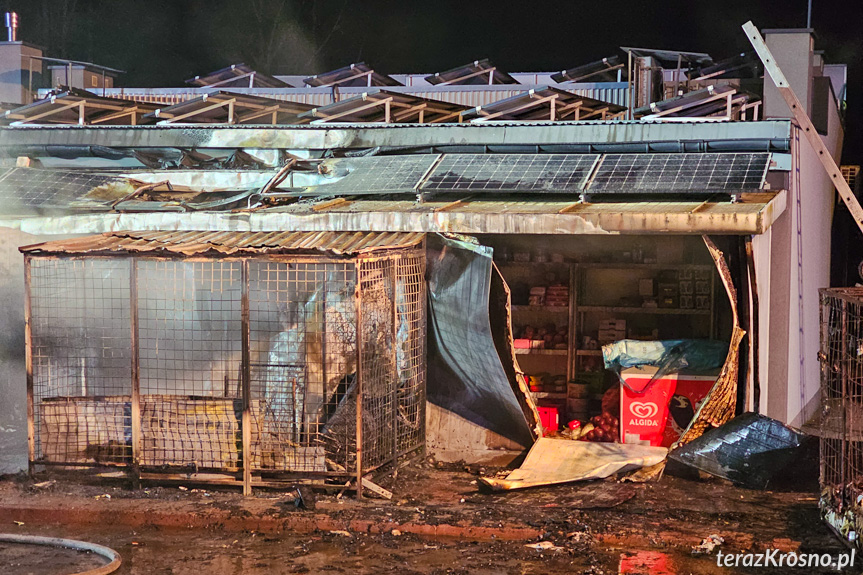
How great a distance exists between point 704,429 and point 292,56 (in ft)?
111

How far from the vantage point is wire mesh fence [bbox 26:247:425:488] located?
10320 mm

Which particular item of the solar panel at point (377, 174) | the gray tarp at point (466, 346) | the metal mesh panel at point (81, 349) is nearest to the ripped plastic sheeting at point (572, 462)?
the gray tarp at point (466, 346)

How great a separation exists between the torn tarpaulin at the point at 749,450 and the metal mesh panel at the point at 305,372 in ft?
13.6

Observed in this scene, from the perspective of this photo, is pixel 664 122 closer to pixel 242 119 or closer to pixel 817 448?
pixel 817 448

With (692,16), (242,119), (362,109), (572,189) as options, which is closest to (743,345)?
(572,189)

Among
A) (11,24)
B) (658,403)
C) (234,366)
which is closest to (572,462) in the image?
(658,403)

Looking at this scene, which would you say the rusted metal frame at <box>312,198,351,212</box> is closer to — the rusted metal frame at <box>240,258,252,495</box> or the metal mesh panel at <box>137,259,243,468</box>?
the metal mesh panel at <box>137,259,243,468</box>

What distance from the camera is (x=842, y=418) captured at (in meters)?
8.71

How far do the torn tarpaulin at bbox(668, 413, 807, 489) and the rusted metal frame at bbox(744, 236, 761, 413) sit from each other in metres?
0.34

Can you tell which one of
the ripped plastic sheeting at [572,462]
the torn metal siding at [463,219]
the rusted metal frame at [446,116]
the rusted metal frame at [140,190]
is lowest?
the ripped plastic sheeting at [572,462]

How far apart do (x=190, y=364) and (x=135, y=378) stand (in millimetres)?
1442

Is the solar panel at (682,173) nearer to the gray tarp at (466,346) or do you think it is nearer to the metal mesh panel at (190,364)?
the gray tarp at (466,346)

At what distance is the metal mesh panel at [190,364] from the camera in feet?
34.6

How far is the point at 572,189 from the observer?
11.3m
